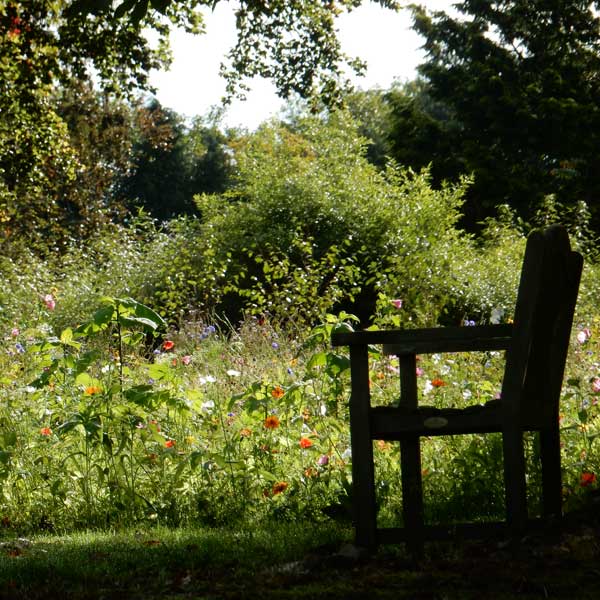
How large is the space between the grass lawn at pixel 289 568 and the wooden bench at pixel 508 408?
130 millimetres

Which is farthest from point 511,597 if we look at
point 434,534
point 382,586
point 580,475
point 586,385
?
point 586,385

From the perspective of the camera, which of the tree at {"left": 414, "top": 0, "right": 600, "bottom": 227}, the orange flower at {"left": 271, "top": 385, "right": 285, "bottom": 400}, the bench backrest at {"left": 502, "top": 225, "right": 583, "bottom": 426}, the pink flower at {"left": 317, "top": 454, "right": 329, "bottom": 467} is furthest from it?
the tree at {"left": 414, "top": 0, "right": 600, "bottom": 227}

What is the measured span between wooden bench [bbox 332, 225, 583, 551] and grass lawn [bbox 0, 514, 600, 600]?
0.13 meters

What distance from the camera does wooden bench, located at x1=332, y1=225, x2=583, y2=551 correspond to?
3443 mm

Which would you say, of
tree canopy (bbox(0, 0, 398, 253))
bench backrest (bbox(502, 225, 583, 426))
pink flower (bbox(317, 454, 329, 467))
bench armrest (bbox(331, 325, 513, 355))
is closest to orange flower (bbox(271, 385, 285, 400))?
pink flower (bbox(317, 454, 329, 467))

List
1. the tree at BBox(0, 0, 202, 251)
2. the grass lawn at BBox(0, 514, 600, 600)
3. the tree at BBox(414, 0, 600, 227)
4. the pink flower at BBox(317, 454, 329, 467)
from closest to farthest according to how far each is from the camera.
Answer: the grass lawn at BBox(0, 514, 600, 600)
the pink flower at BBox(317, 454, 329, 467)
the tree at BBox(0, 0, 202, 251)
the tree at BBox(414, 0, 600, 227)

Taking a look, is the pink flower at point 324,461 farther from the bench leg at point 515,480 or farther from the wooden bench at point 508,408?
the bench leg at point 515,480

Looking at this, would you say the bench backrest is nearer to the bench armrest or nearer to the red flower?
the bench armrest

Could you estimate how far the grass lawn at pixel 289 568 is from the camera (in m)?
3.09

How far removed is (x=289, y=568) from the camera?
11.6 feet

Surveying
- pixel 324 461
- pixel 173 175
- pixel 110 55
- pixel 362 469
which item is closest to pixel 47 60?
pixel 110 55

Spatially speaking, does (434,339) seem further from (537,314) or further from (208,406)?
(208,406)

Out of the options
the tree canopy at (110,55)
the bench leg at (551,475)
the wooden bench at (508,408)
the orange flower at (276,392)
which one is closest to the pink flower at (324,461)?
the orange flower at (276,392)

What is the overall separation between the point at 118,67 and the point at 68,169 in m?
3.66
